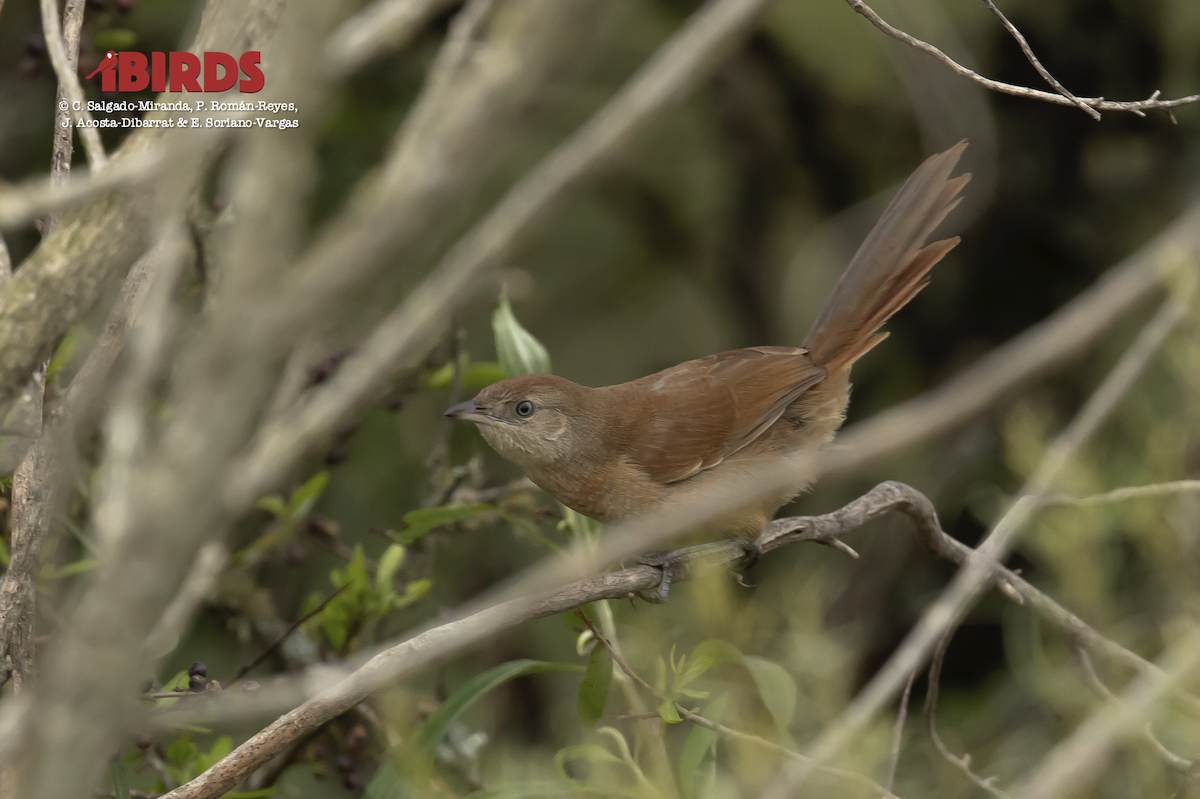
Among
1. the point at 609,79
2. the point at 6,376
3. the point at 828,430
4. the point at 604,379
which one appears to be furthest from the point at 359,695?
the point at 609,79

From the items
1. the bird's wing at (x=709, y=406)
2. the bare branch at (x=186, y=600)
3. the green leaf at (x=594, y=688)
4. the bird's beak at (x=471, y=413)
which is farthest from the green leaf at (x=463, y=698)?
the bird's wing at (x=709, y=406)

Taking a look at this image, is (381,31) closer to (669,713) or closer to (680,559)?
(669,713)

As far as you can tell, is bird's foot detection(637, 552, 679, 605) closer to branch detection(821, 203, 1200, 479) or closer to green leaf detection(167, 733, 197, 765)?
green leaf detection(167, 733, 197, 765)

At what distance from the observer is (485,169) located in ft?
3.27

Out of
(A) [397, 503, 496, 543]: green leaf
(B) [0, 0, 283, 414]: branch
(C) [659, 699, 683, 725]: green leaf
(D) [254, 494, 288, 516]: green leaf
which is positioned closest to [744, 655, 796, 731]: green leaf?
(C) [659, 699, 683, 725]: green leaf

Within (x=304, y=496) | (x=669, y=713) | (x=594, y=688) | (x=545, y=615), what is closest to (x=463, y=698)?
(x=594, y=688)

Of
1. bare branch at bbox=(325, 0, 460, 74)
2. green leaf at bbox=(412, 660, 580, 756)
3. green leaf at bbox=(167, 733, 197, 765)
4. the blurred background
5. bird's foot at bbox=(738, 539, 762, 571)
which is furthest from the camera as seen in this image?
the blurred background

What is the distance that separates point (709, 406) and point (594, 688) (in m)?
1.55

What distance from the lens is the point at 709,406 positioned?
388 centimetres

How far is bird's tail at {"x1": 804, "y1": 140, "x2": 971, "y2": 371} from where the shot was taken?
384 cm

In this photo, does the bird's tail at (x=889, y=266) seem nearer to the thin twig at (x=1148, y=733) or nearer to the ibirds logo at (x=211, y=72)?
the thin twig at (x=1148, y=733)

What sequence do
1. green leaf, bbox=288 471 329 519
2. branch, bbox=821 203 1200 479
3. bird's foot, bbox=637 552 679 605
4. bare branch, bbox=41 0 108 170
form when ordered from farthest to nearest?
green leaf, bbox=288 471 329 519, bird's foot, bbox=637 552 679 605, bare branch, bbox=41 0 108 170, branch, bbox=821 203 1200 479

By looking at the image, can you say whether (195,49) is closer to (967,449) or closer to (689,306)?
(689,306)

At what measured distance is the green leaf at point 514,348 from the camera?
11.0 feet
